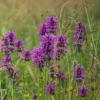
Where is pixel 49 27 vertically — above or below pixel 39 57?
above

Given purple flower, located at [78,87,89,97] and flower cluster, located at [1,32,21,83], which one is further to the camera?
purple flower, located at [78,87,89,97]

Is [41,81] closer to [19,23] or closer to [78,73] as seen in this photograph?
[78,73]

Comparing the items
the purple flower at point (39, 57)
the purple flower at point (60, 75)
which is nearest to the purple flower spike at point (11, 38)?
the purple flower at point (39, 57)

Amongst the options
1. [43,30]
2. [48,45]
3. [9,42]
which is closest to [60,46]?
[48,45]

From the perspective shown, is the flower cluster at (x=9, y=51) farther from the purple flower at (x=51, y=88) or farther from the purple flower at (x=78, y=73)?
the purple flower at (x=78, y=73)

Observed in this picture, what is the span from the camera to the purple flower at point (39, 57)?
139 inches

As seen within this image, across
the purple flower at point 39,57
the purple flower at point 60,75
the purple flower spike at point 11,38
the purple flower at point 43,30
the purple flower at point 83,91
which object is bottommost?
the purple flower at point 83,91

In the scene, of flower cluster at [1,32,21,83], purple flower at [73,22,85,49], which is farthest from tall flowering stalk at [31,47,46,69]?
purple flower at [73,22,85,49]

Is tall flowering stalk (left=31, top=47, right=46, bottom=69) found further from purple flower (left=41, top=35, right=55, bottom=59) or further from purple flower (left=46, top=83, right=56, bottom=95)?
purple flower (left=46, top=83, right=56, bottom=95)

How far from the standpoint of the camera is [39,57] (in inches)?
140

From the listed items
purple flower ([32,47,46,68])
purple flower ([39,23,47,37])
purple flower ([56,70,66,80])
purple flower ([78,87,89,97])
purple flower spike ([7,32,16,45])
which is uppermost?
purple flower ([39,23,47,37])

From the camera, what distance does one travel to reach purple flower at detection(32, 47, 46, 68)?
11.6 feet

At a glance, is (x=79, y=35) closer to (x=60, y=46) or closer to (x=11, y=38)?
(x=60, y=46)

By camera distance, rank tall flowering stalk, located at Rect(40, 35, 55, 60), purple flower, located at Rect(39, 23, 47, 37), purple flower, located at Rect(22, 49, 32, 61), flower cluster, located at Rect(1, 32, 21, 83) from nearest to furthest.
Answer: tall flowering stalk, located at Rect(40, 35, 55, 60), flower cluster, located at Rect(1, 32, 21, 83), purple flower, located at Rect(39, 23, 47, 37), purple flower, located at Rect(22, 49, 32, 61)
